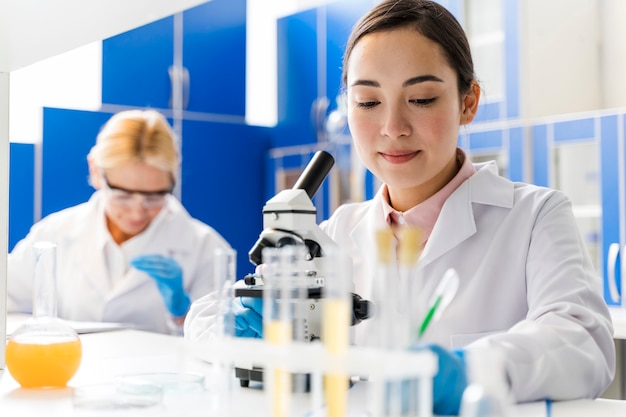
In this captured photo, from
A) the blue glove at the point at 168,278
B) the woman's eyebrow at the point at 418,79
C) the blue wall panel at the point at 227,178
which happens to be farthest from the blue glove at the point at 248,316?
the blue wall panel at the point at 227,178

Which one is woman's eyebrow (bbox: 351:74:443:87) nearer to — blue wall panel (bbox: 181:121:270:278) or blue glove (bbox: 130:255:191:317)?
blue glove (bbox: 130:255:191:317)

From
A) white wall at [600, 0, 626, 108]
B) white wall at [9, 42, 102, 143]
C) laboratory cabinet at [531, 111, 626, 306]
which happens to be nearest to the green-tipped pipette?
laboratory cabinet at [531, 111, 626, 306]

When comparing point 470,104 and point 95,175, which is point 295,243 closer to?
point 470,104

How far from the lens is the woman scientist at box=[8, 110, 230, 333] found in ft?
11.5

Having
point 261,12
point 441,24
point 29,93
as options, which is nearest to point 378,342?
point 441,24

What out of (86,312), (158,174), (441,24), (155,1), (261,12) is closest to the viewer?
(155,1)

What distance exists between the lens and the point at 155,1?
1195 millimetres

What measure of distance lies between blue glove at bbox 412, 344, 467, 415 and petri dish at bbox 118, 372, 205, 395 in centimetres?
38

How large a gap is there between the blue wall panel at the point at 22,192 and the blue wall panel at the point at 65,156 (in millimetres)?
67

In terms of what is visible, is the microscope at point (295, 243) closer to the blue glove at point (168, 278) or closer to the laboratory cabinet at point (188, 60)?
the blue glove at point (168, 278)

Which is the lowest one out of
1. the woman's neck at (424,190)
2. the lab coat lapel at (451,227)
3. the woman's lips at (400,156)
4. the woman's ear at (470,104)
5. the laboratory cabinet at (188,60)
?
the lab coat lapel at (451,227)

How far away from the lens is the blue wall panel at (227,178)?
5.14 metres

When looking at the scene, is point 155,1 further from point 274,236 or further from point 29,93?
point 29,93

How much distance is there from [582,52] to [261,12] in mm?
2502
